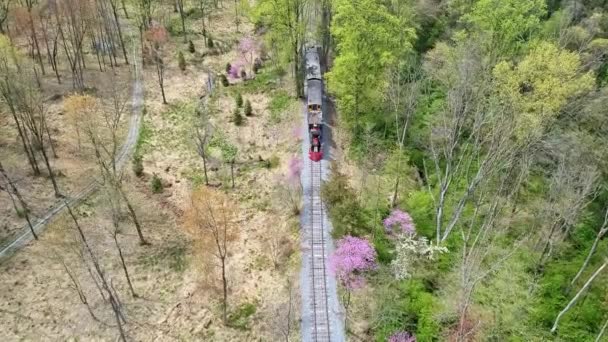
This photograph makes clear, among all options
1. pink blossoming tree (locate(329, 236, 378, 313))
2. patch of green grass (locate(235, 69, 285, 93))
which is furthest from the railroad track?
patch of green grass (locate(235, 69, 285, 93))

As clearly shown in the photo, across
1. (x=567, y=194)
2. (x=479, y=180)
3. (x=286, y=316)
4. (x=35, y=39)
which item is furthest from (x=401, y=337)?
(x=35, y=39)

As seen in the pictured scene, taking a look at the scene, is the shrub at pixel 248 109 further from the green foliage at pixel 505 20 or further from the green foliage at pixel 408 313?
the green foliage at pixel 408 313

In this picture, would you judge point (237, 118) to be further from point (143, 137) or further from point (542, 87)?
point (542, 87)

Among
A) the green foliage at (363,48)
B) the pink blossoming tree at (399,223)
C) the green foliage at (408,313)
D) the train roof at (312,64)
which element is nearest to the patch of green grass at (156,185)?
the green foliage at (363,48)

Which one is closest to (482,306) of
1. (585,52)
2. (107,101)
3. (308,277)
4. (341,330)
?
(341,330)

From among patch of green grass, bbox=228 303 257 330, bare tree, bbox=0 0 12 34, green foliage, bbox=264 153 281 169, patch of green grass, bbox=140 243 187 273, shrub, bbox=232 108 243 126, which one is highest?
bare tree, bbox=0 0 12 34

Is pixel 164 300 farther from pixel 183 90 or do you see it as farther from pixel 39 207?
→ pixel 183 90

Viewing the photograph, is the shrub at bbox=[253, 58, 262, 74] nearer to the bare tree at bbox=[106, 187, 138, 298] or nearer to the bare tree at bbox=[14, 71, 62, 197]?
the bare tree at bbox=[14, 71, 62, 197]
